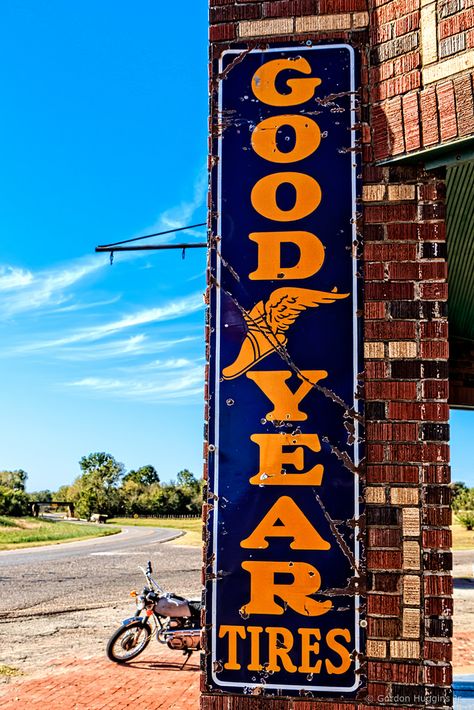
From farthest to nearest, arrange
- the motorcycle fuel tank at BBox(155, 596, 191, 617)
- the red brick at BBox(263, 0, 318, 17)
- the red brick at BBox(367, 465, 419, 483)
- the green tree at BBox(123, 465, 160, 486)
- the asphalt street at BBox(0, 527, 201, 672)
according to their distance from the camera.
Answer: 1. the green tree at BBox(123, 465, 160, 486)
2. the asphalt street at BBox(0, 527, 201, 672)
3. the motorcycle fuel tank at BBox(155, 596, 191, 617)
4. the red brick at BBox(263, 0, 318, 17)
5. the red brick at BBox(367, 465, 419, 483)

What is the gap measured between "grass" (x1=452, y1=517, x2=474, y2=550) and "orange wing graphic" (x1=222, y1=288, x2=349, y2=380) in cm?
A: 3183

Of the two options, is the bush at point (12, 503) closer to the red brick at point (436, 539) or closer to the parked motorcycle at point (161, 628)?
the parked motorcycle at point (161, 628)

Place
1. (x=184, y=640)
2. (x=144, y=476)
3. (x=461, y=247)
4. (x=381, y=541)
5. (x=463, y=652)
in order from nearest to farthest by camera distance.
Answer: (x=381, y=541) → (x=461, y=247) → (x=184, y=640) → (x=463, y=652) → (x=144, y=476)

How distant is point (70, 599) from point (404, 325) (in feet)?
46.7

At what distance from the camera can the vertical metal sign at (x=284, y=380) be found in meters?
3.26

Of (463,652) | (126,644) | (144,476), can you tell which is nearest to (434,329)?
(126,644)

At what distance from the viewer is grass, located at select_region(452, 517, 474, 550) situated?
33.6m

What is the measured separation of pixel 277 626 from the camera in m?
3.28

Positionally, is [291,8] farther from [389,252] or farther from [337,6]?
[389,252]

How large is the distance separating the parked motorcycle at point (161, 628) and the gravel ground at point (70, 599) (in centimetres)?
110

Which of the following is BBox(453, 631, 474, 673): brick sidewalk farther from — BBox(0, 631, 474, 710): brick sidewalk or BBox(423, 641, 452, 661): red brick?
BBox(423, 641, 452, 661): red brick

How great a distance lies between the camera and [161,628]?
28.0 ft

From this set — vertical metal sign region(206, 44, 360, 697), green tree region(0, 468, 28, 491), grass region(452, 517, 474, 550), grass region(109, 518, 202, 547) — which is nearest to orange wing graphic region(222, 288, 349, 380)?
vertical metal sign region(206, 44, 360, 697)

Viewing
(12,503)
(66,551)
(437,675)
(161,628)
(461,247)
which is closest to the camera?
(437,675)
